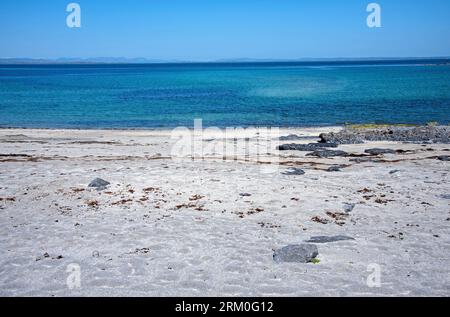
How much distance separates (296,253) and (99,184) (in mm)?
8879

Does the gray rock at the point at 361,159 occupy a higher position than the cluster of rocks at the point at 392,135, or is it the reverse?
the cluster of rocks at the point at 392,135

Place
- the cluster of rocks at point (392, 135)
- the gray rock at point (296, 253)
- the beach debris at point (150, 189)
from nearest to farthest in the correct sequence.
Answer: the gray rock at point (296, 253) → the beach debris at point (150, 189) → the cluster of rocks at point (392, 135)

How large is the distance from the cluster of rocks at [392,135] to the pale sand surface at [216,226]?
272 inches

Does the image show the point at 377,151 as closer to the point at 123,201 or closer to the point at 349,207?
the point at 349,207

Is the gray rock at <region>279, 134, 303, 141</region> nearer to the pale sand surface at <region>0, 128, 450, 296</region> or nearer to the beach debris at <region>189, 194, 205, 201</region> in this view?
the pale sand surface at <region>0, 128, 450, 296</region>

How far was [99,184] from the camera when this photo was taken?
15.8 meters

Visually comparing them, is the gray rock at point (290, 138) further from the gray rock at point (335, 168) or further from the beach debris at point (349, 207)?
the beach debris at point (349, 207)

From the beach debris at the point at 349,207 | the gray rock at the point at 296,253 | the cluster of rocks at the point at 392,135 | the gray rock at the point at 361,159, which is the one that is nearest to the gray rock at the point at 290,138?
the cluster of rocks at the point at 392,135

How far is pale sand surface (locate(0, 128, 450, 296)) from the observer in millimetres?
8688

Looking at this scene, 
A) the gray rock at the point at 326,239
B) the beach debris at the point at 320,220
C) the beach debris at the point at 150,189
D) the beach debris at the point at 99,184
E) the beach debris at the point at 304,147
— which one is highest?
the beach debris at the point at 304,147

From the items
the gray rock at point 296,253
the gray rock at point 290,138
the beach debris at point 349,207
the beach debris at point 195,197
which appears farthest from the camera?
the gray rock at point 290,138

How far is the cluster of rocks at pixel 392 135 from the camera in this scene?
2753 cm

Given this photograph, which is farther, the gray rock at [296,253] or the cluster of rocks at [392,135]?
the cluster of rocks at [392,135]

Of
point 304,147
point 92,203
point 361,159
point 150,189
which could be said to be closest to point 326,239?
point 150,189
